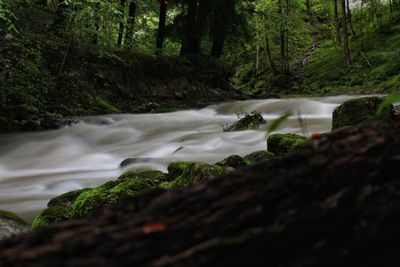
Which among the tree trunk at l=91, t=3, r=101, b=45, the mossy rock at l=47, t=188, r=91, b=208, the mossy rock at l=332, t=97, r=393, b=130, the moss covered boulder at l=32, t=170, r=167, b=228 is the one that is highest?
the tree trunk at l=91, t=3, r=101, b=45

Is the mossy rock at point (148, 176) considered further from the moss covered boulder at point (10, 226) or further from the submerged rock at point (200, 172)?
the moss covered boulder at point (10, 226)

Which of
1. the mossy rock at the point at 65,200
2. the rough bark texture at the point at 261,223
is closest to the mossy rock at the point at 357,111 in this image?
the mossy rock at the point at 65,200

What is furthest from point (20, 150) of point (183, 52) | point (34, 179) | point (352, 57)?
point (352, 57)

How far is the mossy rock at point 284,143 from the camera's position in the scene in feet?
21.1

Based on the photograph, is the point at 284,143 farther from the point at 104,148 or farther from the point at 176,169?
the point at 104,148

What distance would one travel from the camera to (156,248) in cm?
119

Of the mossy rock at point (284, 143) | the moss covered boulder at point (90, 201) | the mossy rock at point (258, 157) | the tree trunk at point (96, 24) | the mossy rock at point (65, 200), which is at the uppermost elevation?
the tree trunk at point (96, 24)

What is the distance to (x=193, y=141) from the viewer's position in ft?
35.4

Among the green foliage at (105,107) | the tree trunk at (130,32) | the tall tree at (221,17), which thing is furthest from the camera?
the tall tree at (221,17)

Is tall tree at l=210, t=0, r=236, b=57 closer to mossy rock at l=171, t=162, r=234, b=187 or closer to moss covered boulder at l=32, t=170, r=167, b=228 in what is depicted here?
moss covered boulder at l=32, t=170, r=167, b=228

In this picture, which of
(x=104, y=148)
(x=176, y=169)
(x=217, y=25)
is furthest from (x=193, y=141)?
(x=217, y=25)

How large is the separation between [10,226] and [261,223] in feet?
12.3

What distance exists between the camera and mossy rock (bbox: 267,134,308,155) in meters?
6.42

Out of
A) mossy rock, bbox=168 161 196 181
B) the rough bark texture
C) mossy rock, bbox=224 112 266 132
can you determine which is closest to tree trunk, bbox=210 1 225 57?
mossy rock, bbox=224 112 266 132
